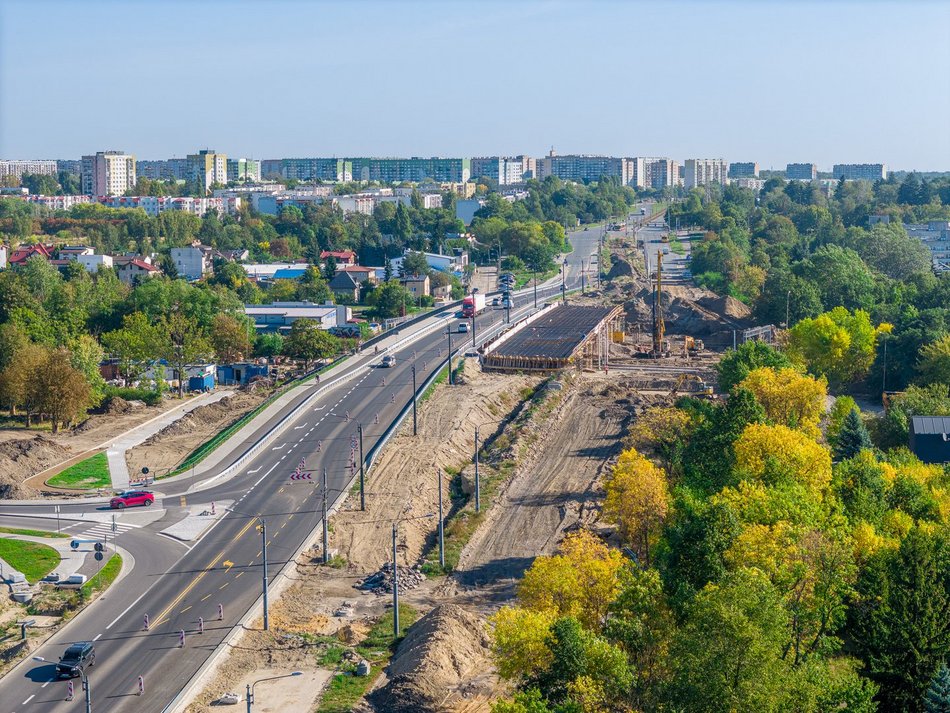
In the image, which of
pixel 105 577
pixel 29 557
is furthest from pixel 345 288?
pixel 105 577

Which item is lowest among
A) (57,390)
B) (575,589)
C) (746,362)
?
(575,589)

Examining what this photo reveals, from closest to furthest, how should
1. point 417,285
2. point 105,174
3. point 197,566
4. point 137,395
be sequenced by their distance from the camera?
point 197,566
point 137,395
point 417,285
point 105,174

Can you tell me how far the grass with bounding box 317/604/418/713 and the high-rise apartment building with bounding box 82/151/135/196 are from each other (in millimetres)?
165272

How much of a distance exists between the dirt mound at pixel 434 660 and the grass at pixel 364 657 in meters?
0.42

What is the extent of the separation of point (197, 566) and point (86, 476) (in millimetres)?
11544

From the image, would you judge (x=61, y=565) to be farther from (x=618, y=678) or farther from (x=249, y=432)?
(x=618, y=678)

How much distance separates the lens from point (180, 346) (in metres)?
59.2

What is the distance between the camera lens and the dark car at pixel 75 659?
25.3 m

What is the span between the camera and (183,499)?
3862cm

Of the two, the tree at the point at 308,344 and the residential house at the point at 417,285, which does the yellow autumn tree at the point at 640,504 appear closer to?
the tree at the point at 308,344

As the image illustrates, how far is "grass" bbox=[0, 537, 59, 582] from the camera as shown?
31.9 metres

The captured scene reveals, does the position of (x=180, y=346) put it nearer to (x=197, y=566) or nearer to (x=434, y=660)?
(x=197, y=566)

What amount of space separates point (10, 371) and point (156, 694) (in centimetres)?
3068

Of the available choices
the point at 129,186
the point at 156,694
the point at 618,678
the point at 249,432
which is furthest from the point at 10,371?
the point at 129,186
